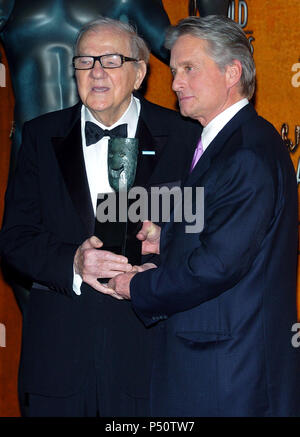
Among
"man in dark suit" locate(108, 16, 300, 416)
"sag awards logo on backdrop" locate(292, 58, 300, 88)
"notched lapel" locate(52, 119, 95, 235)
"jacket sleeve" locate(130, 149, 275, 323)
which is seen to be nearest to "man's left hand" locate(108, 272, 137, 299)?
"man in dark suit" locate(108, 16, 300, 416)

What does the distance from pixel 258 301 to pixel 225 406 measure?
0.31 metres

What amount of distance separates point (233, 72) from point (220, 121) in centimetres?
15

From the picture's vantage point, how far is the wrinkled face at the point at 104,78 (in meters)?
2.57

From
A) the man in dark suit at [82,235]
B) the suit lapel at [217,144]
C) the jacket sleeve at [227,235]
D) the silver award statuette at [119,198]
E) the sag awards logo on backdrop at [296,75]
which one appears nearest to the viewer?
the jacket sleeve at [227,235]

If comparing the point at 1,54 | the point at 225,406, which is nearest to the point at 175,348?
the point at 225,406

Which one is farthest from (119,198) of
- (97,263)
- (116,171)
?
(97,263)

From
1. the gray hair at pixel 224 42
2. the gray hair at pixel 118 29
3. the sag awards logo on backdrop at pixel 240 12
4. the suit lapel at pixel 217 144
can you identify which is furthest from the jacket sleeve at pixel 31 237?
the sag awards logo on backdrop at pixel 240 12

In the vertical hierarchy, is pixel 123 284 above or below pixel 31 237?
below

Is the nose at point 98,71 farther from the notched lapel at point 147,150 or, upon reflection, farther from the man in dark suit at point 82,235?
the notched lapel at point 147,150

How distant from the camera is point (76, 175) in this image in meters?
2.54

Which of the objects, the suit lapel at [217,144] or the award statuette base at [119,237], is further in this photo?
the award statuette base at [119,237]

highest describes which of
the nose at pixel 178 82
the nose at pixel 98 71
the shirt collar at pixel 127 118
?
the nose at pixel 98 71

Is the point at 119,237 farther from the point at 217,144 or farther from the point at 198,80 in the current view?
the point at 198,80
